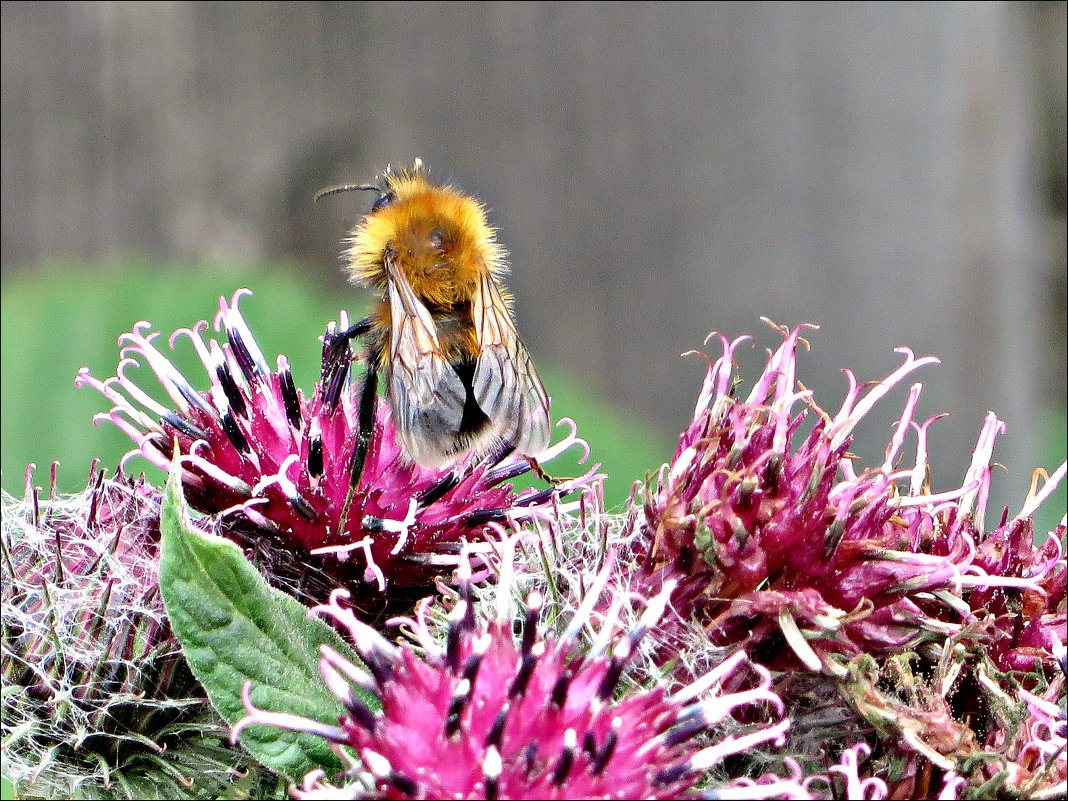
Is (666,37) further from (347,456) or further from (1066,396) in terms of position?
(347,456)

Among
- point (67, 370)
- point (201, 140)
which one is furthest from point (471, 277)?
point (201, 140)

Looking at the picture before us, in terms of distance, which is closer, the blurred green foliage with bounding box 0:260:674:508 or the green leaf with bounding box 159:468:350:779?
the green leaf with bounding box 159:468:350:779

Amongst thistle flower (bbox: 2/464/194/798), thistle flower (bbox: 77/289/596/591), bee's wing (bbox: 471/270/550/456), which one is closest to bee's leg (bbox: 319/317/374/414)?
thistle flower (bbox: 77/289/596/591)

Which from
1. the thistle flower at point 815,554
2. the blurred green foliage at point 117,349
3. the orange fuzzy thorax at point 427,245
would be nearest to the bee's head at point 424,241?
the orange fuzzy thorax at point 427,245

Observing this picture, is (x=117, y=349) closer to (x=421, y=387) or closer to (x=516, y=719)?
(x=421, y=387)

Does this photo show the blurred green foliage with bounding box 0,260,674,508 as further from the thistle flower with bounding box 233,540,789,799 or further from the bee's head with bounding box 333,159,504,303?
the thistle flower with bounding box 233,540,789,799

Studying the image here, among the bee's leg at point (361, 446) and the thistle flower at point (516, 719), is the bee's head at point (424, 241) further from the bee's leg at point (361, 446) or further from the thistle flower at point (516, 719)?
the thistle flower at point (516, 719)
